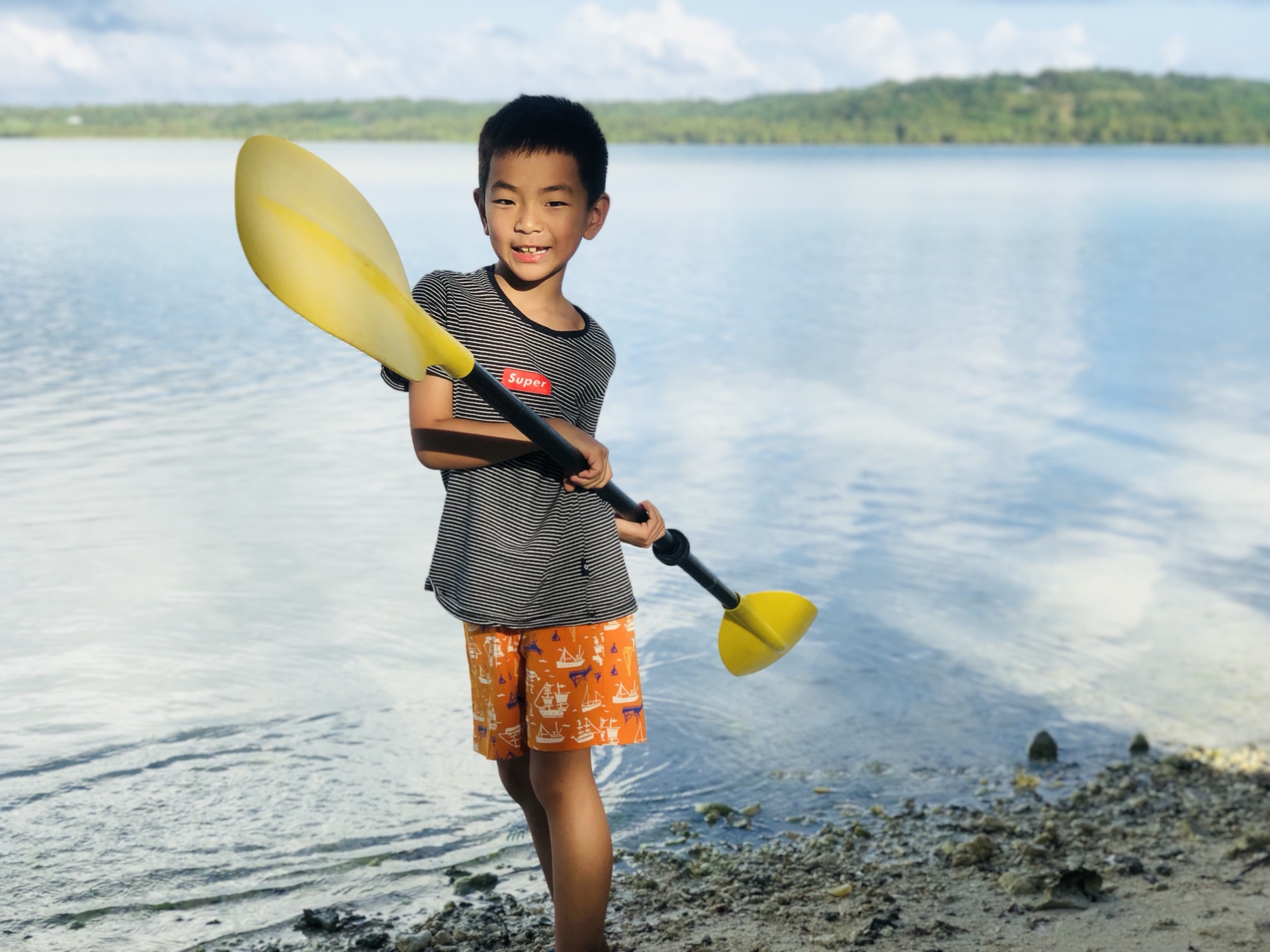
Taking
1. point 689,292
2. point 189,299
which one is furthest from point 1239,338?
point 189,299

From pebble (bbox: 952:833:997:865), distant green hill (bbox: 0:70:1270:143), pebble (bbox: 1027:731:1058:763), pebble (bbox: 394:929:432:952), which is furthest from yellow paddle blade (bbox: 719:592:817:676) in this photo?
distant green hill (bbox: 0:70:1270:143)

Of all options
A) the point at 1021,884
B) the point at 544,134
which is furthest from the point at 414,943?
the point at 544,134

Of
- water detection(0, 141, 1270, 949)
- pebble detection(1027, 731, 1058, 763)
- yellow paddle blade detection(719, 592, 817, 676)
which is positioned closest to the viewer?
yellow paddle blade detection(719, 592, 817, 676)

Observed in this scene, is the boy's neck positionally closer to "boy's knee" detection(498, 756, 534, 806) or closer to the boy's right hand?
the boy's right hand

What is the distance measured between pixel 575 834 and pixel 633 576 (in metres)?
3.30

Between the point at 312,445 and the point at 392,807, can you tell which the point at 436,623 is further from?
the point at 312,445

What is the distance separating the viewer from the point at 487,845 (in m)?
3.38

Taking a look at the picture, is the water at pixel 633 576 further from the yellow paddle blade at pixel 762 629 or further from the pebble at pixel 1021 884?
the pebble at pixel 1021 884

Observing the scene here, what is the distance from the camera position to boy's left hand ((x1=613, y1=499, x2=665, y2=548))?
8.03 feet

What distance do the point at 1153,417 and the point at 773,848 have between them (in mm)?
7192

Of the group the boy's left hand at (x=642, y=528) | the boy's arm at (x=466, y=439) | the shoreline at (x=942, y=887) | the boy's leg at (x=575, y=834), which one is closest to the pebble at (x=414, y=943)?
the shoreline at (x=942, y=887)

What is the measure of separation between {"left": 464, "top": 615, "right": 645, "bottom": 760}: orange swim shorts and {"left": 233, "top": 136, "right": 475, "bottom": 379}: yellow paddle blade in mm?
507

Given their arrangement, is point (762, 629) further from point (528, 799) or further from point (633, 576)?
point (633, 576)

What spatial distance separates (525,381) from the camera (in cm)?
222
